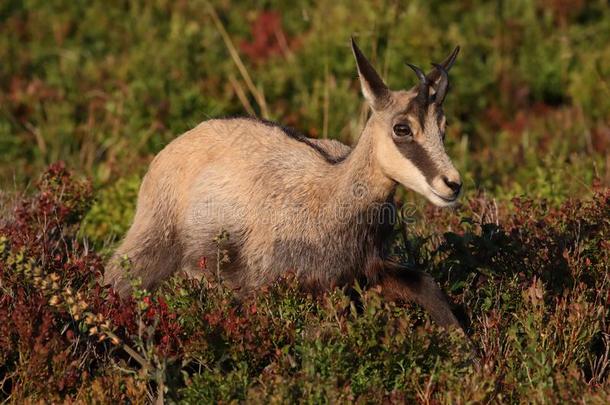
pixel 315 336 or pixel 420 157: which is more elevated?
pixel 420 157

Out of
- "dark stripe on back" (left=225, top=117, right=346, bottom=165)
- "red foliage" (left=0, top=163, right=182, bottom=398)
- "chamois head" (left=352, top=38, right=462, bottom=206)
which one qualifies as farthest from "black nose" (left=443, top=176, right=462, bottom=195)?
"red foliage" (left=0, top=163, right=182, bottom=398)

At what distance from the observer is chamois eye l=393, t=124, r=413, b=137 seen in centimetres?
590

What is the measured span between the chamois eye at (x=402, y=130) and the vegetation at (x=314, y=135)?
38.0 inches

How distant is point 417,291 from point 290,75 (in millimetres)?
6212

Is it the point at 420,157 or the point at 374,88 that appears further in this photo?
the point at 374,88

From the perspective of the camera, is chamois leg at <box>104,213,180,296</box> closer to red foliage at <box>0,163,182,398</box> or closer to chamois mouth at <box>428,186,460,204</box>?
red foliage at <box>0,163,182,398</box>

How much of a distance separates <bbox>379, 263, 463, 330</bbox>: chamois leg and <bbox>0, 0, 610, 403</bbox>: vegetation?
0.13 m

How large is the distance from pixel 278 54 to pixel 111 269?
629 centimetres

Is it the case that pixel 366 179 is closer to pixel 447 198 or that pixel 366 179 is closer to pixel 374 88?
pixel 374 88

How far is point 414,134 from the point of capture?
19.3ft

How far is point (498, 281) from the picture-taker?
631cm

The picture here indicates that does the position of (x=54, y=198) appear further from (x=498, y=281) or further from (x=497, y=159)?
(x=497, y=159)

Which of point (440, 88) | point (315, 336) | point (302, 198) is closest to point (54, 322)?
point (315, 336)

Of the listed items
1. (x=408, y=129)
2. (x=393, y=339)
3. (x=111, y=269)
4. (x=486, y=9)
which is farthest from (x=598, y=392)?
(x=486, y=9)
